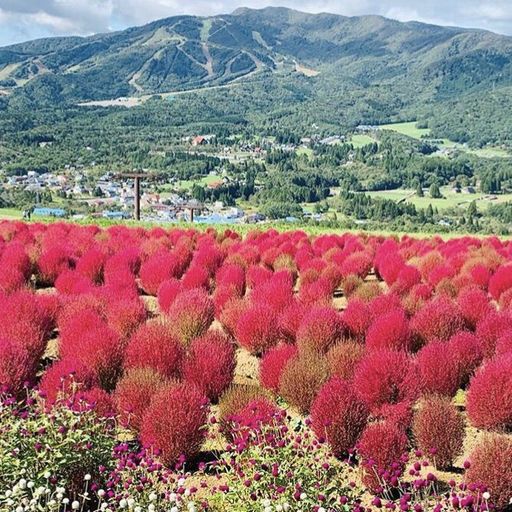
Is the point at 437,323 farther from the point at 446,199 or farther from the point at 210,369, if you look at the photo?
the point at 446,199

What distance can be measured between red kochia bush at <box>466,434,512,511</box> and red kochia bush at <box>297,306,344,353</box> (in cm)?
391

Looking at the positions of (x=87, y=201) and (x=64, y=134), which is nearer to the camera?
(x=87, y=201)

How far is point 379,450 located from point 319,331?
3904 mm

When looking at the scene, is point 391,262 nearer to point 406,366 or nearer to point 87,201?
point 406,366

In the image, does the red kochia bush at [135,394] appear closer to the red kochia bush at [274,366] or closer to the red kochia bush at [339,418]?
the red kochia bush at [274,366]

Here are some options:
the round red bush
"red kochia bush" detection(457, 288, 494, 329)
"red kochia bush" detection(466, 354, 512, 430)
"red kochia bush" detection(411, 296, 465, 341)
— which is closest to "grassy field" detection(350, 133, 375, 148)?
"red kochia bush" detection(457, 288, 494, 329)

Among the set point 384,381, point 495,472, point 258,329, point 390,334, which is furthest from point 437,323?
point 495,472

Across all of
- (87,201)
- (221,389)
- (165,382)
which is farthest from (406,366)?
(87,201)

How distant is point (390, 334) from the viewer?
1018cm

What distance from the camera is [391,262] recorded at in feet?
61.2

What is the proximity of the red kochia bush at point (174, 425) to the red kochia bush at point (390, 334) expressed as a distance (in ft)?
11.7

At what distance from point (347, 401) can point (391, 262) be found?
11.9m

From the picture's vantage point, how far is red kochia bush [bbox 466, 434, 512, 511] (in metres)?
6.02

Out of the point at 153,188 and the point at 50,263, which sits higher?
the point at 50,263
